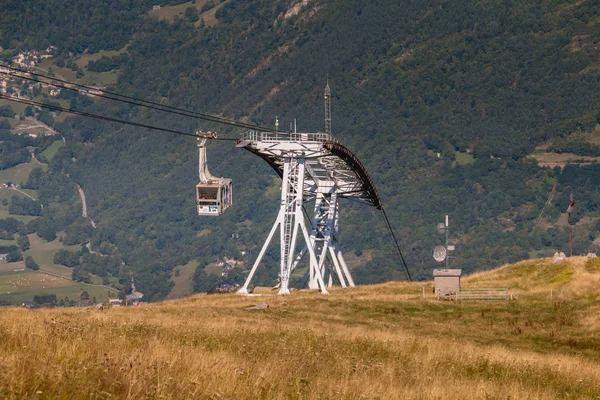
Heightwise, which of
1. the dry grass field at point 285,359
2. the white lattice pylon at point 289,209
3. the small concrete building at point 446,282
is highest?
the white lattice pylon at point 289,209

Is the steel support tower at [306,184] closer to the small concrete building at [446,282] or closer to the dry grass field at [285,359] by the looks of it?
the small concrete building at [446,282]

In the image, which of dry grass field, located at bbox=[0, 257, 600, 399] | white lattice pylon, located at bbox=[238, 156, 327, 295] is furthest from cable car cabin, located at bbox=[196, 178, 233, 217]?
dry grass field, located at bbox=[0, 257, 600, 399]

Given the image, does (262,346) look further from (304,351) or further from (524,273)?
(524,273)

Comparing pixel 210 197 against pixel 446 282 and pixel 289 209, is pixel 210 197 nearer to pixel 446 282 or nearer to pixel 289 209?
pixel 289 209

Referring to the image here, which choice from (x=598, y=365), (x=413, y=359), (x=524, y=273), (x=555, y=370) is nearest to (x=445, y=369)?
(x=413, y=359)

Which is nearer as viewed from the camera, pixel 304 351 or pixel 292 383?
pixel 292 383

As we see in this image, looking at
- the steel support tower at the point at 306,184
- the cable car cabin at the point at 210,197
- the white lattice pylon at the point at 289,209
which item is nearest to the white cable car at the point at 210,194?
the cable car cabin at the point at 210,197
